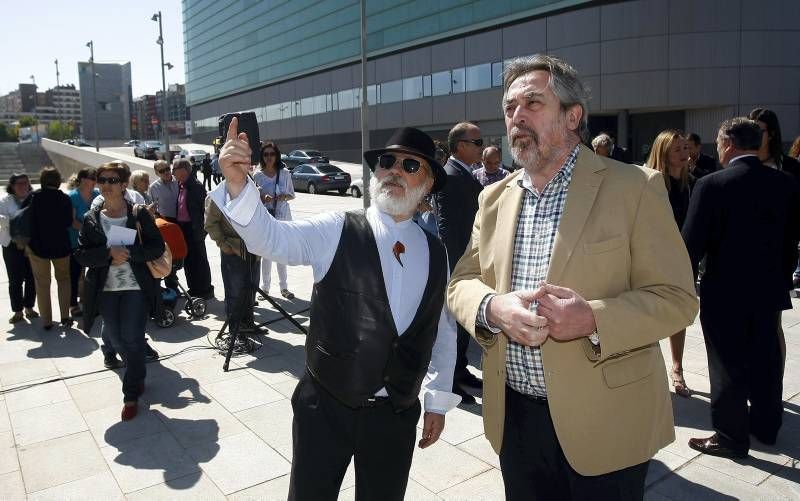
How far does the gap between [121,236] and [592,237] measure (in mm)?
Result: 4276

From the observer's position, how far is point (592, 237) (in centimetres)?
195

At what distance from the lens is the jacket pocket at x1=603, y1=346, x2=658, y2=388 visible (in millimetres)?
1968

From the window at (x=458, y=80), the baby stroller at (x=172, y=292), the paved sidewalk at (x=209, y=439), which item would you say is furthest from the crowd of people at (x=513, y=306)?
the window at (x=458, y=80)

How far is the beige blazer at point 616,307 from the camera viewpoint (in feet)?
6.12

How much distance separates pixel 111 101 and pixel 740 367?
99.8 metres

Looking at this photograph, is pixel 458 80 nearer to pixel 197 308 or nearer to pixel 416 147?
pixel 197 308

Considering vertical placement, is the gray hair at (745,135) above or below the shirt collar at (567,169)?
above

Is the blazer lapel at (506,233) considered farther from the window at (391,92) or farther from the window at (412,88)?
the window at (391,92)

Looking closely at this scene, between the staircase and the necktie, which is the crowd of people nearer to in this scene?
the necktie

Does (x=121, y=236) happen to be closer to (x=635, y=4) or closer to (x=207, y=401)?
(x=207, y=401)

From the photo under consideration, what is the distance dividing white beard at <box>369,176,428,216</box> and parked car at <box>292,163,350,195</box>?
25051 millimetres

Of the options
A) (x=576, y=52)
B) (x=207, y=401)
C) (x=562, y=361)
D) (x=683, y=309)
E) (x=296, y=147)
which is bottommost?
(x=207, y=401)

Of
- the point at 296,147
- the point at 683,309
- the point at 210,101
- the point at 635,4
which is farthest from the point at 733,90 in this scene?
the point at 210,101

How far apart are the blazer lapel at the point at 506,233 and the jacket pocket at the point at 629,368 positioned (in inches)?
17.5
